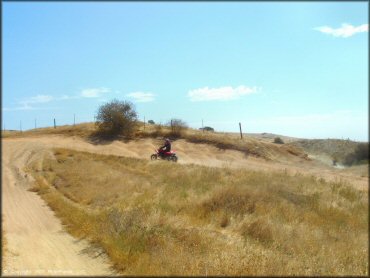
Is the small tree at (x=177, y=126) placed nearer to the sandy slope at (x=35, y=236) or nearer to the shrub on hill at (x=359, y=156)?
the sandy slope at (x=35, y=236)

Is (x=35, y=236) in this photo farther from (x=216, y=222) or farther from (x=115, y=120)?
(x=115, y=120)

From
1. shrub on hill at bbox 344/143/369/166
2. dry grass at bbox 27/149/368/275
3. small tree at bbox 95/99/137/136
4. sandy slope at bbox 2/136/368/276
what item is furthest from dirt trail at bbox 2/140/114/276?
small tree at bbox 95/99/137/136

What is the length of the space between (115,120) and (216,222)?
105 ft

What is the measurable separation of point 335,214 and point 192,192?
7.76 m

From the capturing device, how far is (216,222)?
1520 cm

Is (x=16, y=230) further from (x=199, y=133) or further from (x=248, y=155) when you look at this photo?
(x=199, y=133)

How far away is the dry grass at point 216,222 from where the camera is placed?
31.2 ft

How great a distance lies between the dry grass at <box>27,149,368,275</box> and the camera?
9.52m

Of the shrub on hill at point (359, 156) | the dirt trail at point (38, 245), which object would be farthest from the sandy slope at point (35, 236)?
the shrub on hill at point (359, 156)

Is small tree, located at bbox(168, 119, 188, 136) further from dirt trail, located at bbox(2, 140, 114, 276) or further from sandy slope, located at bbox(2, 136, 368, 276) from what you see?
dirt trail, located at bbox(2, 140, 114, 276)

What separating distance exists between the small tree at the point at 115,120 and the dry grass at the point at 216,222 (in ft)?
69.5

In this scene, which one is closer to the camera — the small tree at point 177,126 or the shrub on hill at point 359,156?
the shrub on hill at point 359,156

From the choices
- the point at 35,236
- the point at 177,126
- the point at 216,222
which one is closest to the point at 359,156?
the point at 216,222

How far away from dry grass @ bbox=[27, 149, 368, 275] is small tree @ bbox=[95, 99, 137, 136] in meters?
21.2
